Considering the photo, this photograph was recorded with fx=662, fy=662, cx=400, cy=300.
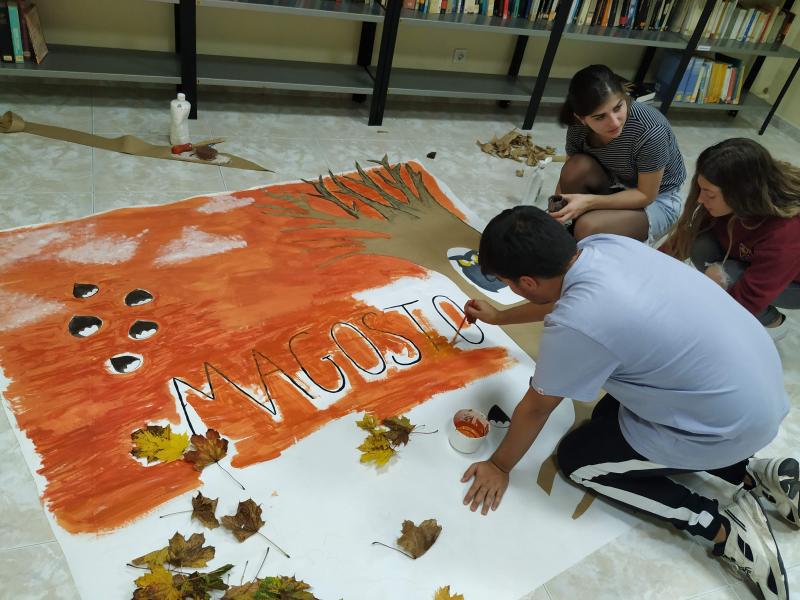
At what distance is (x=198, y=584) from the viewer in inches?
55.3

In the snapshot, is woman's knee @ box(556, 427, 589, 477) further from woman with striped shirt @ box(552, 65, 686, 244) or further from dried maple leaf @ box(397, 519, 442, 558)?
woman with striped shirt @ box(552, 65, 686, 244)

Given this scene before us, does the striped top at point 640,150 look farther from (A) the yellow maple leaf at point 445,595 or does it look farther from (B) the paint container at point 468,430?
(A) the yellow maple leaf at point 445,595

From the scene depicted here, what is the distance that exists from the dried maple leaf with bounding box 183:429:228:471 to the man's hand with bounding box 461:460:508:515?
643 millimetres

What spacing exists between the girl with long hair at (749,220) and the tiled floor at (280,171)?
489 millimetres

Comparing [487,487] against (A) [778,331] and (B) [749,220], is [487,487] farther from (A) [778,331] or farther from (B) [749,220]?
(A) [778,331]

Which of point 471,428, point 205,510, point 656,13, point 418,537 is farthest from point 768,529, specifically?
point 656,13

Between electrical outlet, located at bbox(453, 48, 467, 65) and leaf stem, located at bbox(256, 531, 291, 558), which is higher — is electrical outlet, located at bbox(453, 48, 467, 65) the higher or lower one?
the higher one

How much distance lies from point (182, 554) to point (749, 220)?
1892mm

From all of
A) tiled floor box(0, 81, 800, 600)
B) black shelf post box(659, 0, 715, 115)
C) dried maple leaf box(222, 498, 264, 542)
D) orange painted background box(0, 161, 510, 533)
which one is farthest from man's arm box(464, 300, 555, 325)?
black shelf post box(659, 0, 715, 115)

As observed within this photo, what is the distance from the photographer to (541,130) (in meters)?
4.00

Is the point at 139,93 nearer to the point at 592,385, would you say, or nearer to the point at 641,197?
the point at 641,197

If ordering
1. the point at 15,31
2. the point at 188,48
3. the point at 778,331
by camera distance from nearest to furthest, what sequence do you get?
1. the point at 778,331
2. the point at 15,31
3. the point at 188,48

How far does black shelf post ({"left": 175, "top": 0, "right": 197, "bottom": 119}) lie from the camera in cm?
297

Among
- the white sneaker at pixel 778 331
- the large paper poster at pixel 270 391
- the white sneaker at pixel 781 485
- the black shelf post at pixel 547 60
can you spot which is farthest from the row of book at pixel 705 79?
the white sneaker at pixel 781 485
